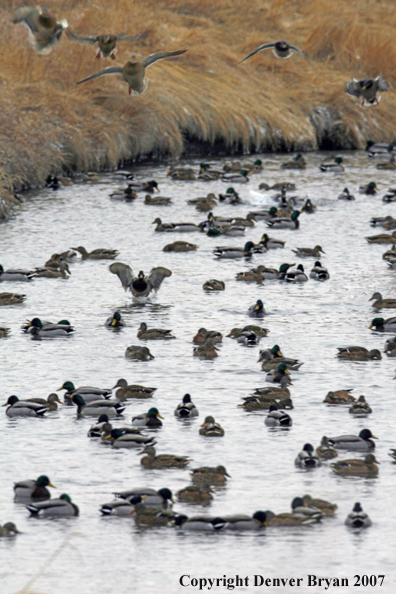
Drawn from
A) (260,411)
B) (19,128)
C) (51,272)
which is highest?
(19,128)

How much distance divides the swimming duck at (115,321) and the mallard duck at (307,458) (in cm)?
895

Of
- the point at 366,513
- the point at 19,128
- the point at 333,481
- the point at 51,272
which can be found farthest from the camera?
the point at 19,128

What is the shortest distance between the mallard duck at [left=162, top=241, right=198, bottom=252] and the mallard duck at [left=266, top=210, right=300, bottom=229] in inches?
189

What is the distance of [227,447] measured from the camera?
1748 centimetres

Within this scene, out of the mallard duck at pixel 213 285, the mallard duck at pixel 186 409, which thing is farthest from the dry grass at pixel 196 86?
the mallard duck at pixel 186 409

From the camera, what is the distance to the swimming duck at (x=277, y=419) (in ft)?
60.6

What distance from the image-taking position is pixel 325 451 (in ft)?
55.3

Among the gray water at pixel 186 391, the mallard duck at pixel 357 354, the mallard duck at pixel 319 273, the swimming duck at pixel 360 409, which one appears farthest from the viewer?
the mallard duck at pixel 319 273

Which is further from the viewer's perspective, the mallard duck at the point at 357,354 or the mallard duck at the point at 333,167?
the mallard duck at the point at 333,167

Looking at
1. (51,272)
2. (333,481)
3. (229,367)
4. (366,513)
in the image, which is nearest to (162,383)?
(229,367)

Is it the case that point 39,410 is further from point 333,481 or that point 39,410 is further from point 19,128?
point 19,128

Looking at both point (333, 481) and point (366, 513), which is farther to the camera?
point (333, 481)

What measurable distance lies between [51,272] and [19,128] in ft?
42.8

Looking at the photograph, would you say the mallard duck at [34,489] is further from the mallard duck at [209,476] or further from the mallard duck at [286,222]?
the mallard duck at [286,222]
